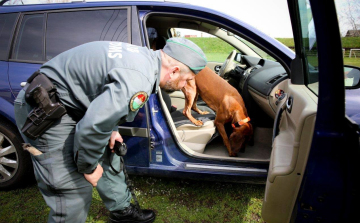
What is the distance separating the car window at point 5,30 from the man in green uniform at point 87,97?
3.31 ft

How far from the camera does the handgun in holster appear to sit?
1.19m

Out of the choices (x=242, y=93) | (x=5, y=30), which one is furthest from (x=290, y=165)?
(x=5, y=30)

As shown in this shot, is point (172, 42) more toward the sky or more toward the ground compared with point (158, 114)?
more toward the sky

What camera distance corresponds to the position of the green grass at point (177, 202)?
6.66 feet

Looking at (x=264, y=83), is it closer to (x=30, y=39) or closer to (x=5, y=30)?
(x=30, y=39)

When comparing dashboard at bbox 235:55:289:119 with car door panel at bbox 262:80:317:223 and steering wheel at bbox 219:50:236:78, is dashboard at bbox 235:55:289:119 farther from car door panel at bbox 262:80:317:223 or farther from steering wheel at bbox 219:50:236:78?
car door panel at bbox 262:80:317:223

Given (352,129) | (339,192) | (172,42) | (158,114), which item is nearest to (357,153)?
(352,129)

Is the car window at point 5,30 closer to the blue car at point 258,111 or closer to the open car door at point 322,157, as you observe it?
the blue car at point 258,111

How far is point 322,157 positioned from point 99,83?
112 cm

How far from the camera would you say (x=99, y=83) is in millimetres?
1242

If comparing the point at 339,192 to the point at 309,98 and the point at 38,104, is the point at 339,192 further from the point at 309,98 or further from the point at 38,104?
the point at 38,104

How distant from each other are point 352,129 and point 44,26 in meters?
2.28

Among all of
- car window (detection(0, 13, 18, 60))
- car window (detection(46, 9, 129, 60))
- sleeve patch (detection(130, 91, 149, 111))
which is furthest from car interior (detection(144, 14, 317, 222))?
car window (detection(0, 13, 18, 60))

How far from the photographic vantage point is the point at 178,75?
4.51ft
